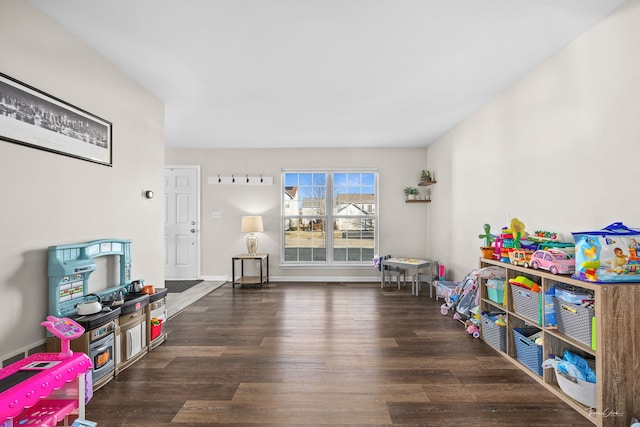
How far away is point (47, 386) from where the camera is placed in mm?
1518

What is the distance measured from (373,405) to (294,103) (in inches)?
124

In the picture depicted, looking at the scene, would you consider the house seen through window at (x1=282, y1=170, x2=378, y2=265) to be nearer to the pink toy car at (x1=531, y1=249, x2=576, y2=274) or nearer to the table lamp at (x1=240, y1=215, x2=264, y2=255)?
the table lamp at (x1=240, y1=215, x2=264, y2=255)

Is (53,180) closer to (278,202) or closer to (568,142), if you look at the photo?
(568,142)

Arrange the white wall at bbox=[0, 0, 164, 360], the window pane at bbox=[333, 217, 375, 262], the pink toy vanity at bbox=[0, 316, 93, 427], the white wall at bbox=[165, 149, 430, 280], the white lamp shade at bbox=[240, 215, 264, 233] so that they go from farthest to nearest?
the window pane at bbox=[333, 217, 375, 262] → the white wall at bbox=[165, 149, 430, 280] → the white lamp shade at bbox=[240, 215, 264, 233] → the white wall at bbox=[0, 0, 164, 360] → the pink toy vanity at bbox=[0, 316, 93, 427]

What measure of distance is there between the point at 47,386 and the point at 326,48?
9.09 ft

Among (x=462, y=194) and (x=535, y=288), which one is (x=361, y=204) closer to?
(x=462, y=194)

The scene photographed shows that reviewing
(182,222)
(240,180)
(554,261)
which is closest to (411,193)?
(240,180)

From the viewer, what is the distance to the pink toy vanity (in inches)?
54.7

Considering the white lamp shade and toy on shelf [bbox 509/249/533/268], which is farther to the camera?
the white lamp shade

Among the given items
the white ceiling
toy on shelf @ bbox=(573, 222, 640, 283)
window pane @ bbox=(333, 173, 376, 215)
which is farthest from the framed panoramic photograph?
window pane @ bbox=(333, 173, 376, 215)

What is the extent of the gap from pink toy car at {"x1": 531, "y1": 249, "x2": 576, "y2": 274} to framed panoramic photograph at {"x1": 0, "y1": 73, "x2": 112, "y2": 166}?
3546 mm

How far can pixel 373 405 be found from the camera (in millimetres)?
2014

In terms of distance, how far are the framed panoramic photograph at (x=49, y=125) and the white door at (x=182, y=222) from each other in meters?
3.38

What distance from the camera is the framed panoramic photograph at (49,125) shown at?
6.14ft
